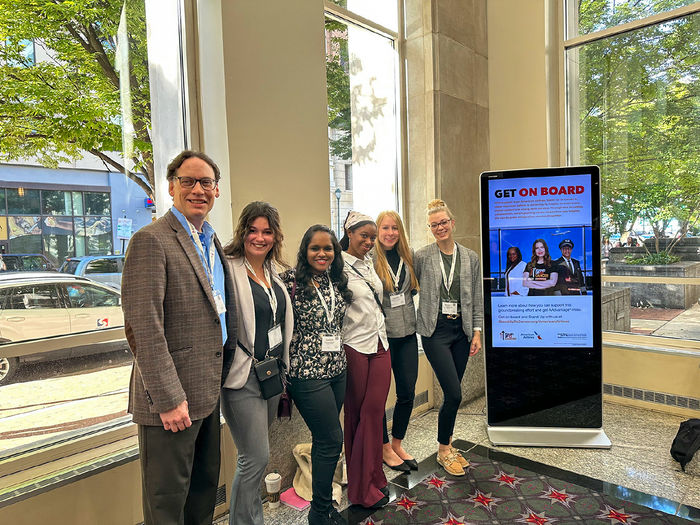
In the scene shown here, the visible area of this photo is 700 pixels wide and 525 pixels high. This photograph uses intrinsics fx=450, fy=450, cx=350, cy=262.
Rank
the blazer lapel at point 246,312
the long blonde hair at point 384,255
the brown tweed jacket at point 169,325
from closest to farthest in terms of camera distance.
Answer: the brown tweed jacket at point 169,325, the blazer lapel at point 246,312, the long blonde hair at point 384,255

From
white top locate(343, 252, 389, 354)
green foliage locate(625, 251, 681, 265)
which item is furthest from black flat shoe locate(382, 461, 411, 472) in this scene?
green foliage locate(625, 251, 681, 265)

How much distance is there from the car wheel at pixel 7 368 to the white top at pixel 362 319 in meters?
1.45

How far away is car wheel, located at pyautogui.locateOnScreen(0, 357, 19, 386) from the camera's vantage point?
1.87 metres

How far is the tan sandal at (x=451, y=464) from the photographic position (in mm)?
2801

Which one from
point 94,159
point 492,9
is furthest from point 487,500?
point 492,9

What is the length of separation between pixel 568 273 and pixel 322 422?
207 centimetres

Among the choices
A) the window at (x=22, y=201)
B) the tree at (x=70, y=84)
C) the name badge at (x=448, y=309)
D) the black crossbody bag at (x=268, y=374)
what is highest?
the tree at (x=70, y=84)

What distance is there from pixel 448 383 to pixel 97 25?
270 cm

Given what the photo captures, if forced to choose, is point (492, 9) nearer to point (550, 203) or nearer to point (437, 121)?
point (437, 121)

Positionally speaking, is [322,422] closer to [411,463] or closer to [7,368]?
[411,463]

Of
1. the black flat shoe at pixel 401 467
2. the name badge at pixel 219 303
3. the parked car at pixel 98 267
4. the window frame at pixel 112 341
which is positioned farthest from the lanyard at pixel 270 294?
the black flat shoe at pixel 401 467

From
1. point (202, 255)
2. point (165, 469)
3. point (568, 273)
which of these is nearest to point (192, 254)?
point (202, 255)

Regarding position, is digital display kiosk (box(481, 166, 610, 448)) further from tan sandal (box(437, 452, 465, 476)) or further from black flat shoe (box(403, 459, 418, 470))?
black flat shoe (box(403, 459, 418, 470))

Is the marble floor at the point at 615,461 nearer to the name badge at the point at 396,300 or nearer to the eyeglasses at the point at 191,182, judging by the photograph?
the name badge at the point at 396,300
